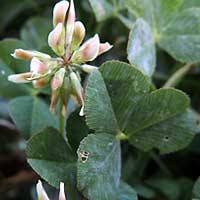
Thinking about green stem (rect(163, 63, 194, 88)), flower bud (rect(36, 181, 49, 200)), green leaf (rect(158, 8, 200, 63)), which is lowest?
green stem (rect(163, 63, 194, 88))

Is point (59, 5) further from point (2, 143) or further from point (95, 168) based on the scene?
point (2, 143)

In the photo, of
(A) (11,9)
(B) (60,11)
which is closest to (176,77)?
(B) (60,11)

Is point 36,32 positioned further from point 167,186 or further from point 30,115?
point 167,186

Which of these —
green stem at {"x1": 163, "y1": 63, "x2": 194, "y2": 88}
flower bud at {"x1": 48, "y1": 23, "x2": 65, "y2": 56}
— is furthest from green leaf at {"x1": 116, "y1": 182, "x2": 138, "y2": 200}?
green stem at {"x1": 163, "y1": 63, "x2": 194, "y2": 88}

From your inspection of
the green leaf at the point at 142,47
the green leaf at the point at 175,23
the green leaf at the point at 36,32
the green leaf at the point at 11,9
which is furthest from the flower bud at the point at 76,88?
the green leaf at the point at 11,9

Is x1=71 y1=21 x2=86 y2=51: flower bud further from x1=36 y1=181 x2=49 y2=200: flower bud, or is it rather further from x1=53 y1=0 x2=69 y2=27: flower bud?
x1=36 y1=181 x2=49 y2=200: flower bud

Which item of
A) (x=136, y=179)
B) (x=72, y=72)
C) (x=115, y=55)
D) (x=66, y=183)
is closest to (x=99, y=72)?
(x=72, y=72)

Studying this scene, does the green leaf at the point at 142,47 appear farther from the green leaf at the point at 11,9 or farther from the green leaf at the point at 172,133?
the green leaf at the point at 11,9
